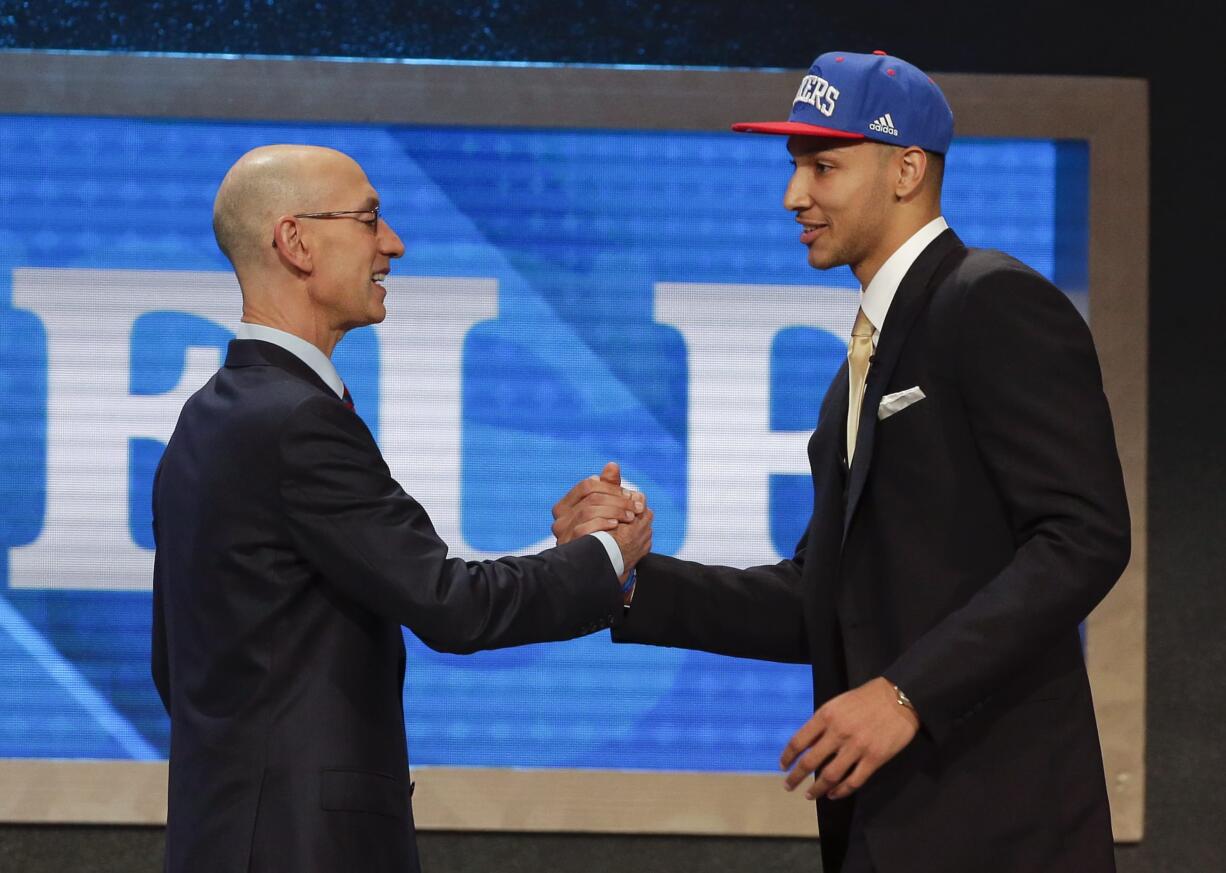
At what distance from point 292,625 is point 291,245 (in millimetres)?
524

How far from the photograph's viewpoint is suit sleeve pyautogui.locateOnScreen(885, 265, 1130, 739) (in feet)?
5.32

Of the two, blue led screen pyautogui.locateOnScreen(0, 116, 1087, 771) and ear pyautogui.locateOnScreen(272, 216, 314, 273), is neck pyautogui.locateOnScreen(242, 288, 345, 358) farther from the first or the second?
blue led screen pyautogui.locateOnScreen(0, 116, 1087, 771)

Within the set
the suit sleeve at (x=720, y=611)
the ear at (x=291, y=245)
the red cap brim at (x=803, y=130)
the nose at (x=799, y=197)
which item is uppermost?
the red cap brim at (x=803, y=130)

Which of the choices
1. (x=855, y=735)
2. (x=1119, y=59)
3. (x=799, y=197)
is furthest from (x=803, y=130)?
(x=1119, y=59)

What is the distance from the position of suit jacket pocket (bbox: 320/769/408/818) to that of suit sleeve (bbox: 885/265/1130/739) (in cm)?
66

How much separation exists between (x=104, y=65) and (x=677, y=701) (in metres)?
1.84

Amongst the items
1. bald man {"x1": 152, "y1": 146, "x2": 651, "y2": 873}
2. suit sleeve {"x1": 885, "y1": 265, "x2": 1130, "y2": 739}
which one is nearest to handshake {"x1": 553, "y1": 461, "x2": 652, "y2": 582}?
bald man {"x1": 152, "y1": 146, "x2": 651, "y2": 873}

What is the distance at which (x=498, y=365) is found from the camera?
10.3ft

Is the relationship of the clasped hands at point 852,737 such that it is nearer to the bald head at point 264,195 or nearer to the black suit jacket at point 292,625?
the black suit jacket at point 292,625

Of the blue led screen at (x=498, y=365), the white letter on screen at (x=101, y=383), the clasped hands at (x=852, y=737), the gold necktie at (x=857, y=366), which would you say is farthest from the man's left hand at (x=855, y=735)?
the white letter on screen at (x=101, y=383)

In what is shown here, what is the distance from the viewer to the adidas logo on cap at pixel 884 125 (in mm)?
1890

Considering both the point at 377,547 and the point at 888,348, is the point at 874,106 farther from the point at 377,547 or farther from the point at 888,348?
the point at 377,547

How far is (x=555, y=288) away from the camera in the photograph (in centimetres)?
315

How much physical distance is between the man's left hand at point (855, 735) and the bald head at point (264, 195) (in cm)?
98
